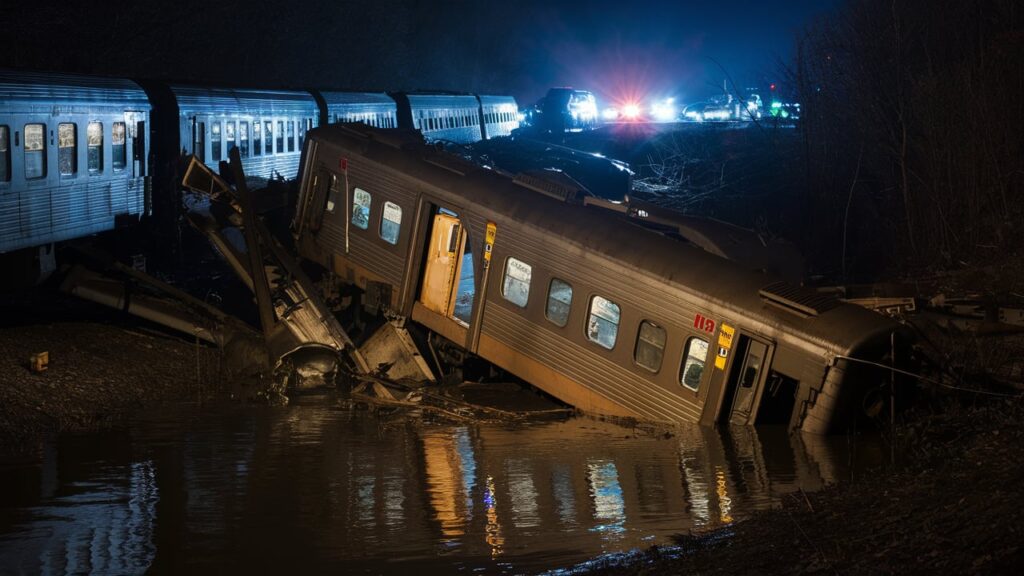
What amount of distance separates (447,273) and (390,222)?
123 cm

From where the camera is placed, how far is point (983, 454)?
8859mm

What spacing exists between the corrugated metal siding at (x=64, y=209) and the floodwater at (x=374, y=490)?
602cm

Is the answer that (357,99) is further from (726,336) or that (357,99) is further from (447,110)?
(726,336)

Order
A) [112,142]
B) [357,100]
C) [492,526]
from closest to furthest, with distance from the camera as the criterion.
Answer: [492,526]
[112,142]
[357,100]

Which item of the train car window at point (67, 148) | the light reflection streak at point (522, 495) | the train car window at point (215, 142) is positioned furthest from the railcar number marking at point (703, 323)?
the train car window at point (215, 142)

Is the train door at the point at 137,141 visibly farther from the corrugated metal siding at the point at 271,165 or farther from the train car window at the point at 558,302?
the train car window at the point at 558,302

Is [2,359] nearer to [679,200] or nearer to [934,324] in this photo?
[934,324]

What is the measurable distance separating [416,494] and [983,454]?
458 centimetres

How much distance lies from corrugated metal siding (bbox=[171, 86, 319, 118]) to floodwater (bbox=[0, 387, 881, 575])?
12211 millimetres

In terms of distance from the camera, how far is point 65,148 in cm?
1889

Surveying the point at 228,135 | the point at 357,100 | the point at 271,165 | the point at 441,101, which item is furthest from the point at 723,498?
the point at 441,101

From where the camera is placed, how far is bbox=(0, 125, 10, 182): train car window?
16.7 meters

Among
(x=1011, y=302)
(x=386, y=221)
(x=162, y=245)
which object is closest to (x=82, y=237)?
(x=162, y=245)

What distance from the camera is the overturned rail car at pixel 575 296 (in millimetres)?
11289
